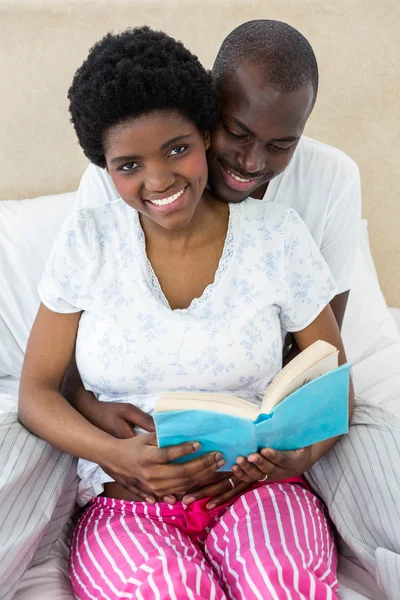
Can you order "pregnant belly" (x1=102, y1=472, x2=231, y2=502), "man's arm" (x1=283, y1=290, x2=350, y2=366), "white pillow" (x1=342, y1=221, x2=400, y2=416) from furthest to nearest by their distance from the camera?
"white pillow" (x1=342, y1=221, x2=400, y2=416), "man's arm" (x1=283, y1=290, x2=350, y2=366), "pregnant belly" (x1=102, y1=472, x2=231, y2=502)

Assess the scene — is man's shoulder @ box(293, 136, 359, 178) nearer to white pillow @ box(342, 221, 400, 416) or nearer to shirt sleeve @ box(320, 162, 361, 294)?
shirt sleeve @ box(320, 162, 361, 294)

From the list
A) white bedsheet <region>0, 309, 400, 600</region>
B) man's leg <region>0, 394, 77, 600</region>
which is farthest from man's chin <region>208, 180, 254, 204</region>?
white bedsheet <region>0, 309, 400, 600</region>

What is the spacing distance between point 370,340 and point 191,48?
949 mm

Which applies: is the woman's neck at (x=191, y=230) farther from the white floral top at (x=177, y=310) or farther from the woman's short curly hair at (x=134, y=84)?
the woman's short curly hair at (x=134, y=84)

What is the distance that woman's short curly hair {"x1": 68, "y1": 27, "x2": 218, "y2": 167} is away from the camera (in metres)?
1.07

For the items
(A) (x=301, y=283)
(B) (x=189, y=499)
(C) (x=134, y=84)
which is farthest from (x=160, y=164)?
(B) (x=189, y=499)

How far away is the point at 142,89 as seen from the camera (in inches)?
42.2

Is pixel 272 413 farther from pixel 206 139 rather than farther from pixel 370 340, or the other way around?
pixel 370 340

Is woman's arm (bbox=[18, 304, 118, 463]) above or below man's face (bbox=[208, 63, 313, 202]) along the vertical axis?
below

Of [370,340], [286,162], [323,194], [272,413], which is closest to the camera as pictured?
[272,413]

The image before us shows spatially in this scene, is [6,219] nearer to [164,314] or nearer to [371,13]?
[164,314]

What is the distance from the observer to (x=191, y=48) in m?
1.96

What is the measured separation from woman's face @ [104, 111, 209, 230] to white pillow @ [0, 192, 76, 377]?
690 mm

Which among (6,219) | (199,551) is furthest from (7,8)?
(199,551)
